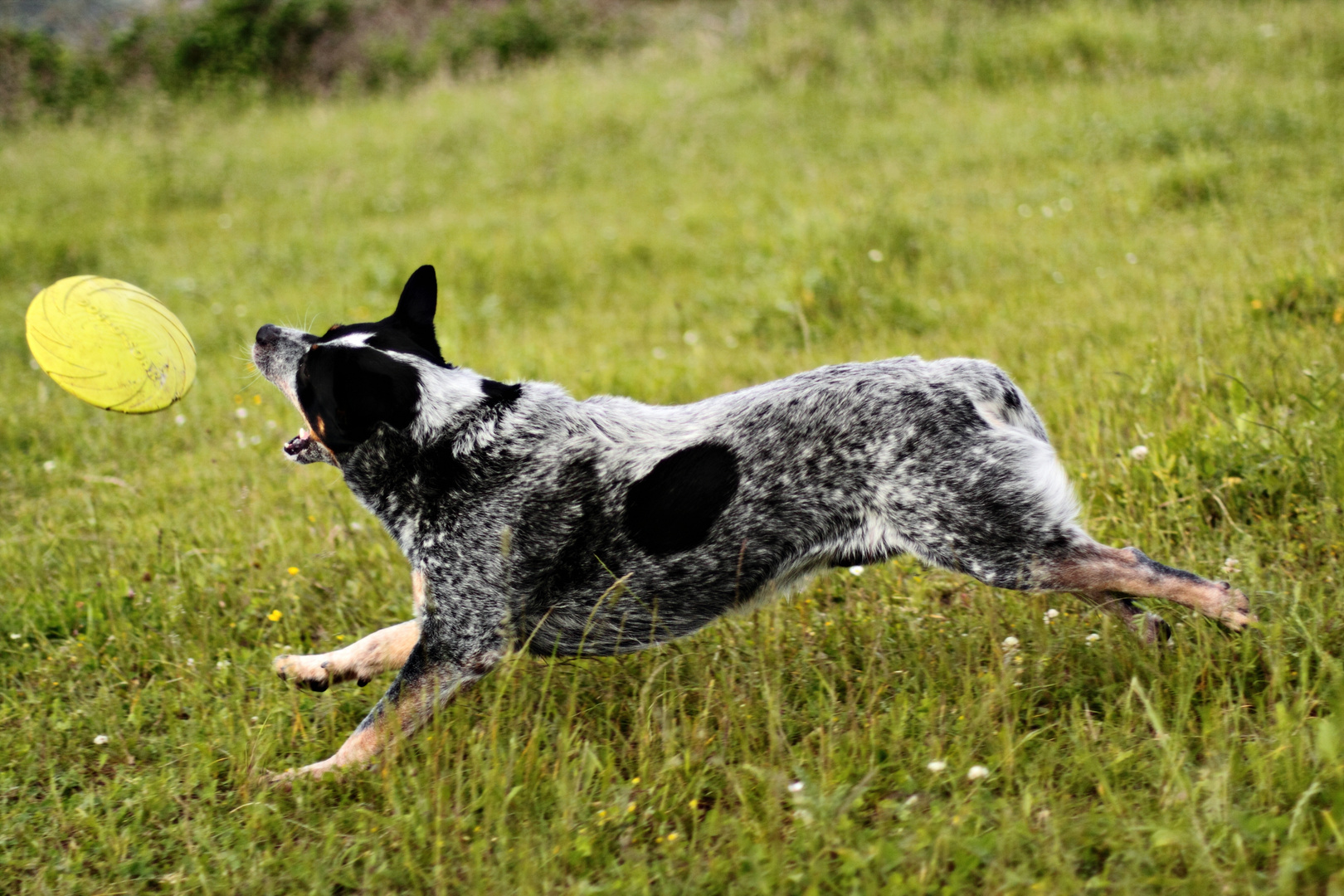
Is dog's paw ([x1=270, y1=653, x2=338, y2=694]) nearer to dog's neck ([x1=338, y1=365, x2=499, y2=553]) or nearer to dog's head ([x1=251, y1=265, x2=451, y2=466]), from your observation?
dog's neck ([x1=338, y1=365, x2=499, y2=553])

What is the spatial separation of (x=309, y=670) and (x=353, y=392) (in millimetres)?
994

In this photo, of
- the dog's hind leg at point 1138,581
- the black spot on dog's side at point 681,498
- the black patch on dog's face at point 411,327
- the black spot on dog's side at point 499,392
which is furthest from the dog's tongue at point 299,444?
the dog's hind leg at point 1138,581

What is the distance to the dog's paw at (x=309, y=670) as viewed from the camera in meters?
3.32

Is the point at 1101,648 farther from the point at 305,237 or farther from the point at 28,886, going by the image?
the point at 305,237

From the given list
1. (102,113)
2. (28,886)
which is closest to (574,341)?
(28,886)

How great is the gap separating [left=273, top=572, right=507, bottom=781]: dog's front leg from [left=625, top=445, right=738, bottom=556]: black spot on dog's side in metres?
0.50

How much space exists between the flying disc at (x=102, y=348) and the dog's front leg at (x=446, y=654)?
4.21ft

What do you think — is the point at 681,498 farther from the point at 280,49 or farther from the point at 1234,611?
the point at 280,49

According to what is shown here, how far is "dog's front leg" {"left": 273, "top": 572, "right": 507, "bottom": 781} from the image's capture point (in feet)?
9.83

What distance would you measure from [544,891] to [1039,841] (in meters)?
1.18

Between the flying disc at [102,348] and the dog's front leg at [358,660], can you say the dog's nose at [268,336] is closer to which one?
the flying disc at [102,348]

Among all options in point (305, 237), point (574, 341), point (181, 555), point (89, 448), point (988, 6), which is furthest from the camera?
point (988, 6)

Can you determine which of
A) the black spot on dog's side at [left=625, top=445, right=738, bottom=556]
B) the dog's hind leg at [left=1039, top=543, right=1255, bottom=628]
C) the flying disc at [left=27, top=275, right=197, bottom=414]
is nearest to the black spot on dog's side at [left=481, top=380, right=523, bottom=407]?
the black spot on dog's side at [left=625, top=445, right=738, bottom=556]

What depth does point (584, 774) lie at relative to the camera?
9.41 ft
